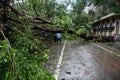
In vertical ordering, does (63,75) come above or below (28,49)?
below

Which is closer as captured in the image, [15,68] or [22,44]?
[15,68]

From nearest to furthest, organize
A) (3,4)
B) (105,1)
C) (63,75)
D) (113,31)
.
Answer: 1. (3,4)
2. (63,75)
3. (105,1)
4. (113,31)

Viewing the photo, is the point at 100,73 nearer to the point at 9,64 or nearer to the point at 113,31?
the point at 9,64

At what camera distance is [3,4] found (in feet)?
31.6

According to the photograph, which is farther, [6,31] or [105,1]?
[105,1]

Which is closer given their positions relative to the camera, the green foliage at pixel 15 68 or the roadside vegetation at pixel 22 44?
the green foliage at pixel 15 68

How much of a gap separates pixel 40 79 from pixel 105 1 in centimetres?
1327

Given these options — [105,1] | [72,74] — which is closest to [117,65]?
[72,74]

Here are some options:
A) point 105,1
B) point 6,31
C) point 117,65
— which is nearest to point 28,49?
point 6,31

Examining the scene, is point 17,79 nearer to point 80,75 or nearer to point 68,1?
point 80,75

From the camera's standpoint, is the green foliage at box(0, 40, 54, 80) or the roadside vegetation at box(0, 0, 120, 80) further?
the roadside vegetation at box(0, 0, 120, 80)

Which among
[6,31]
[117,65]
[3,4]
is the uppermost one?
[3,4]

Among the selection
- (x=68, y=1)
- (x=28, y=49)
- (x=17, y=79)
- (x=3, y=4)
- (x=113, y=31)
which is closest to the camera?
(x=17, y=79)

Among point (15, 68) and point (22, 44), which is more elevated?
point (22, 44)
